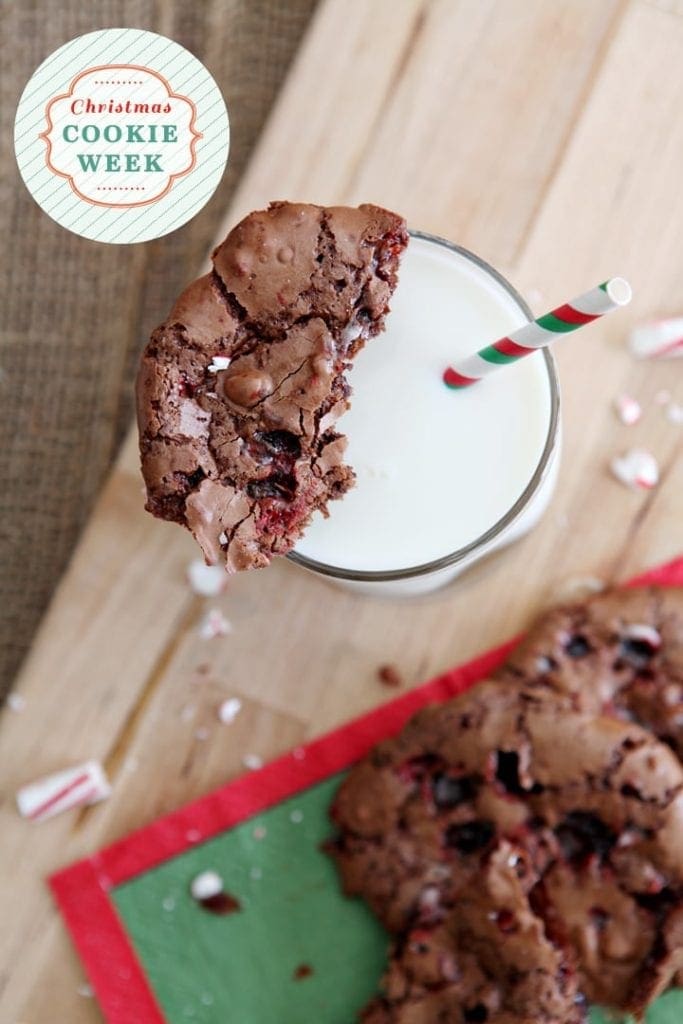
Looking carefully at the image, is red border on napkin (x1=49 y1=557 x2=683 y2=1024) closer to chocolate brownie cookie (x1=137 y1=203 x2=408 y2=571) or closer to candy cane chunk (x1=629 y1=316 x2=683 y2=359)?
candy cane chunk (x1=629 y1=316 x2=683 y2=359)

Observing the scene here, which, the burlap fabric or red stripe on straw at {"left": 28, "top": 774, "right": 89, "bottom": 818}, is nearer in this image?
red stripe on straw at {"left": 28, "top": 774, "right": 89, "bottom": 818}

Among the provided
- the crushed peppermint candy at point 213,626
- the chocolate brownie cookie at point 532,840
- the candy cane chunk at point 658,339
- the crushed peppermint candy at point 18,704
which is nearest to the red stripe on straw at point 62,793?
the crushed peppermint candy at point 18,704

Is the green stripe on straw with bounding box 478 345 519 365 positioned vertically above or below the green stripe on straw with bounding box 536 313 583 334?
below

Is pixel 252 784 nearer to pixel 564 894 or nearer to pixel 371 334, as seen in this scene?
pixel 564 894

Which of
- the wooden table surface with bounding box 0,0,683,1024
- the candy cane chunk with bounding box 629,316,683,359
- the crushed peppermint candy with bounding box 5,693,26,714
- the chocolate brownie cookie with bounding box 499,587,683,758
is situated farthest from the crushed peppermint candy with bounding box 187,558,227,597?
the candy cane chunk with bounding box 629,316,683,359

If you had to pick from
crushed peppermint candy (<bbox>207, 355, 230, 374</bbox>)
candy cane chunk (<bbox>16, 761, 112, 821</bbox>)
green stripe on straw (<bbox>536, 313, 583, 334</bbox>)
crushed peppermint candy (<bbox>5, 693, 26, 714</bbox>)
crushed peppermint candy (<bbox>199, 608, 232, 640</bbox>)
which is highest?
green stripe on straw (<bbox>536, 313, 583, 334</bbox>)

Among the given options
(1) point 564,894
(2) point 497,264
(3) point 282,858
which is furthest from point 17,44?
(1) point 564,894

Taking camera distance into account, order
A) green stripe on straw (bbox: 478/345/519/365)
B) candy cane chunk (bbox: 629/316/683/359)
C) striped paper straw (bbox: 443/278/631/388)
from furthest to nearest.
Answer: candy cane chunk (bbox: 629/316/683/359)
green stripe on straw (bbox: 478/345/519/365)
striped paper straw (bbox: 443/278/631/388)

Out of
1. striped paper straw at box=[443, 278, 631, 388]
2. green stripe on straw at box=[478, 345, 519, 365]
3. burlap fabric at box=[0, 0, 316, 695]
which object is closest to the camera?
striped paper straw at box=[443, 278, 631, 388]
